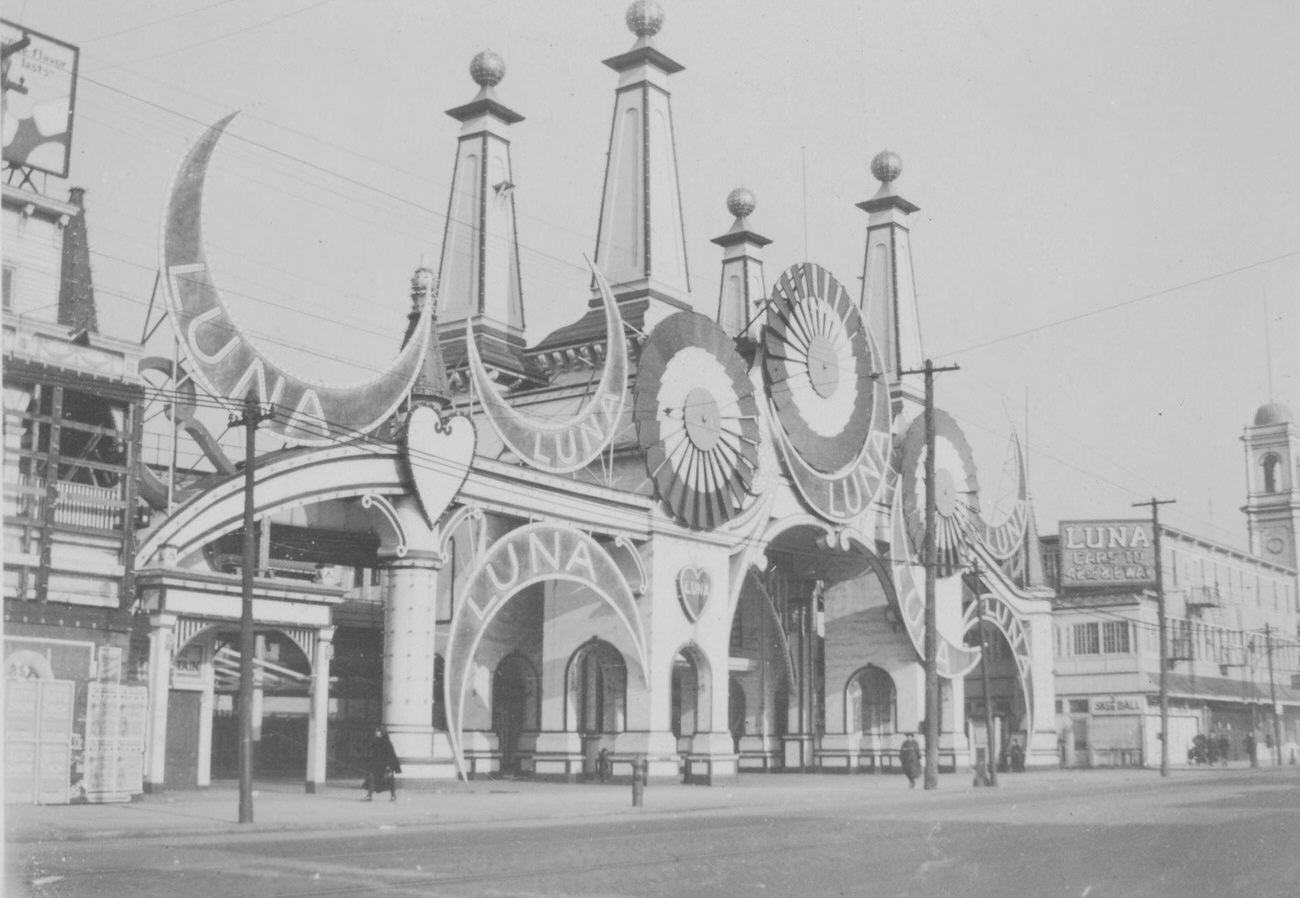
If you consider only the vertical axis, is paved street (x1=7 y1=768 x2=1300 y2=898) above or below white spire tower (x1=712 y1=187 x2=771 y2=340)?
below

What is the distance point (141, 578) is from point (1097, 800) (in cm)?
2188

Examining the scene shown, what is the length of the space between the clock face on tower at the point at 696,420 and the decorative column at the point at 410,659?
29.7 ft

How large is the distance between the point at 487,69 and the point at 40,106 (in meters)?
18.8

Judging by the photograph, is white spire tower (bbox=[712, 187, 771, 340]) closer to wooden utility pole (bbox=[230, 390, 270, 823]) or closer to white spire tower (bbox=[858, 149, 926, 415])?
white spire tower (bbox=[858, 149, 926, 415])

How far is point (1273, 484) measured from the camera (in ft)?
298

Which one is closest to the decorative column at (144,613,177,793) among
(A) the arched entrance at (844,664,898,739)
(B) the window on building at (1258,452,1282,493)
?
(A) the arched entrance at (844,664,898,739)

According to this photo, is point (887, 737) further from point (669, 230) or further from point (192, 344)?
point (192, 344)

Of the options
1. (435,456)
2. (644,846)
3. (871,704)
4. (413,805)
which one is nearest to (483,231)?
(435,456)

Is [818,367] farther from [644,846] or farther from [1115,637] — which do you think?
[1115,637]

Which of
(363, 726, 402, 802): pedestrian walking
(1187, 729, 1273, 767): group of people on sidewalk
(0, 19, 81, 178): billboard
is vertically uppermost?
(0, 19, 81, 178): billboard

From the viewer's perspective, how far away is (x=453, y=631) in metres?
32.0

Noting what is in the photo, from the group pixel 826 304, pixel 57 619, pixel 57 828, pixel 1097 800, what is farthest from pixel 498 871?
pixel 826 304

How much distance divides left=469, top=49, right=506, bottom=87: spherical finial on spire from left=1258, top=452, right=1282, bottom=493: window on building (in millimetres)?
62371

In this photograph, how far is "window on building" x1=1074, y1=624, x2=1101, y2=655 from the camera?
71.9 meters
